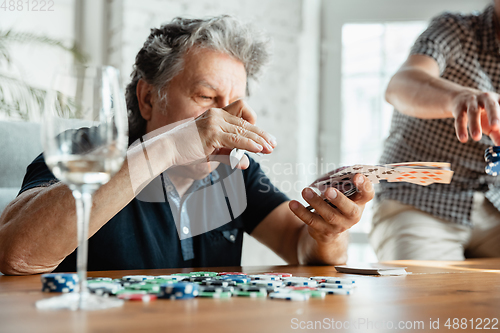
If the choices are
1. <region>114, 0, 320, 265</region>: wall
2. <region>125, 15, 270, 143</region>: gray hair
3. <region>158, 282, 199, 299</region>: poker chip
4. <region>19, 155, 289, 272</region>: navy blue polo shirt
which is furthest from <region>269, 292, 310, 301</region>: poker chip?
<region>114, 0, 320, 265</region>: wall

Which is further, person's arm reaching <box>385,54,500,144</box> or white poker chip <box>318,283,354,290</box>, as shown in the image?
person's arm reaching <box>385,54,500,144</box>

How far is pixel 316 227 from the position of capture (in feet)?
3.74

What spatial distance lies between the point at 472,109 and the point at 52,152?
3.82 ft

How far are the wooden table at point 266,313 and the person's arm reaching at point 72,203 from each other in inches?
7.7

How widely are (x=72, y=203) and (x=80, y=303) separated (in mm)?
442

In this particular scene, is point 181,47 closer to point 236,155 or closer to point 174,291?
point 236,155

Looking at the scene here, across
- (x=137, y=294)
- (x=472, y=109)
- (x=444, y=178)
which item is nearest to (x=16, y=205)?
(x=137, y=294)

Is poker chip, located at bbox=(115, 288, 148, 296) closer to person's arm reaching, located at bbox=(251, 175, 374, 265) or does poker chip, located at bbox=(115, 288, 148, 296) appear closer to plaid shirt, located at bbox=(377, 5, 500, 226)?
person's arm reaching, located at bbox=(251, 175, 374, 265)

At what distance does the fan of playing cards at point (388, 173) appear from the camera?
→ 1011 millimetres

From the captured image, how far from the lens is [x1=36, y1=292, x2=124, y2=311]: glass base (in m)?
0.49

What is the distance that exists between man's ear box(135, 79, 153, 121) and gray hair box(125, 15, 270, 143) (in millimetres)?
21

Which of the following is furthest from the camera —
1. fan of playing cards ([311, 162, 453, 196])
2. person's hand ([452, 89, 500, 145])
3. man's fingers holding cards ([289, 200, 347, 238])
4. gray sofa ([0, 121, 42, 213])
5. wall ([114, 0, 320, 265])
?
wall ([114, 0, 320, 265])

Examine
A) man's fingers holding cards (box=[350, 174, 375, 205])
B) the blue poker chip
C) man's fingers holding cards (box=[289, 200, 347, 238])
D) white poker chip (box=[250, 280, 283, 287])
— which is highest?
the blue poker chip

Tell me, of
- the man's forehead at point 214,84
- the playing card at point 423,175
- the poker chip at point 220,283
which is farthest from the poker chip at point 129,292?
the man's forehead at point 214,84
